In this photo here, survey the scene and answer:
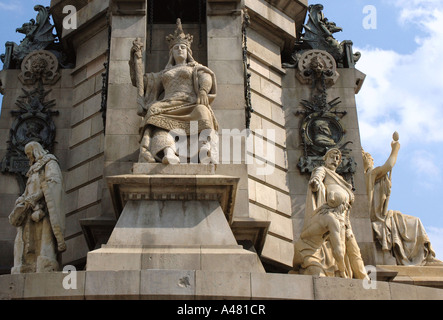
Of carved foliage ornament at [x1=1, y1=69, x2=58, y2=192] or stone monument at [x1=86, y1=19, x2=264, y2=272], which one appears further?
carved foliage ornament at [x1=1, y1=69, x2=58, y2=192]

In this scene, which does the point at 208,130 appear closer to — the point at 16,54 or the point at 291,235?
the point at 291,235

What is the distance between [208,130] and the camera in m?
14.7

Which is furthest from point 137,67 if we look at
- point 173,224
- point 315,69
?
point 315,69

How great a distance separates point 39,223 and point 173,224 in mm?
3010

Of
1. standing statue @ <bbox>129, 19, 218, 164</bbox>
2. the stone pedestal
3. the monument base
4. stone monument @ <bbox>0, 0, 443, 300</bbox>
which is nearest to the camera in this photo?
stone monument @ <bbox>0, 0, 443, 300</bbox>

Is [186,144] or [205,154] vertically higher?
[186,144]

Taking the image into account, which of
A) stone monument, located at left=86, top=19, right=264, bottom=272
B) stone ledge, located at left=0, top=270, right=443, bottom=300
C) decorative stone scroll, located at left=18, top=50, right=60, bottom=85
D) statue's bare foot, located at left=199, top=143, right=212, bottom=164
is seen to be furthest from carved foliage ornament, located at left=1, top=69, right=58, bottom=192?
stone ledge, located at left=0, top=270, right=443, bottom=300

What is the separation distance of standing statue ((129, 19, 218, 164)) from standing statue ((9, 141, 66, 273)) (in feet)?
6.44

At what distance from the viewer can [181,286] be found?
36.6 feet

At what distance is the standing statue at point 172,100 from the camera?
14516 mm

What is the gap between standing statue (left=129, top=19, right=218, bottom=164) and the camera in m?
14.5

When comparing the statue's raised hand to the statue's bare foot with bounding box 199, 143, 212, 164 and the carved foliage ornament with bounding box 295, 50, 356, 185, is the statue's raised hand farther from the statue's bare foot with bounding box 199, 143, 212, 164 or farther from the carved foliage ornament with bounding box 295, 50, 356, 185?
the carved foliage ornament with bounding box 295, 50, 356, 185

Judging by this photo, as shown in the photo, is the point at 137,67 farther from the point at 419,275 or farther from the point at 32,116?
the point at 419,275
